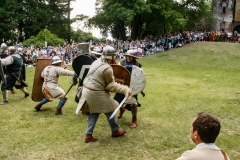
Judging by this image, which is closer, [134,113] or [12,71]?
[134,113]

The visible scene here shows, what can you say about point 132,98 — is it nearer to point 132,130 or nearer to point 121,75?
point 132,130

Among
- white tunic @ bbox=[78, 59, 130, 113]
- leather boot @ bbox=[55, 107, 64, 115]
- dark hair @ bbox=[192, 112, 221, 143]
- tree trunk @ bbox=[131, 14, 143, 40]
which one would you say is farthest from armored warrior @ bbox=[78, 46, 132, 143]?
tree trunk @ bbox=[131, 14, 143, 40]

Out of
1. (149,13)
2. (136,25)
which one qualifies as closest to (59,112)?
(149,13)

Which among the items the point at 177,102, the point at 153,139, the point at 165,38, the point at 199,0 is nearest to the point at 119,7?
the point at 165,38

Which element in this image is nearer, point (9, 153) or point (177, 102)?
point (9, 153)

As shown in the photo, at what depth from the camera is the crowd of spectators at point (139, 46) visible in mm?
18516

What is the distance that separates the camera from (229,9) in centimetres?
3678

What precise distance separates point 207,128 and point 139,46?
1989 cm

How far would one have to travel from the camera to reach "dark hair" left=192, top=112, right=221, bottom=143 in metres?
1.95

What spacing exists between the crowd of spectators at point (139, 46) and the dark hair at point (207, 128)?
52.8 ft

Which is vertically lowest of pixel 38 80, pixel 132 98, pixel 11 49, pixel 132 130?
pixel 132 130

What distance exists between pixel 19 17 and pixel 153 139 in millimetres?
27628

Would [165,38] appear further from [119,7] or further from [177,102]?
[177,102]

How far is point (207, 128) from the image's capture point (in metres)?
1.95
